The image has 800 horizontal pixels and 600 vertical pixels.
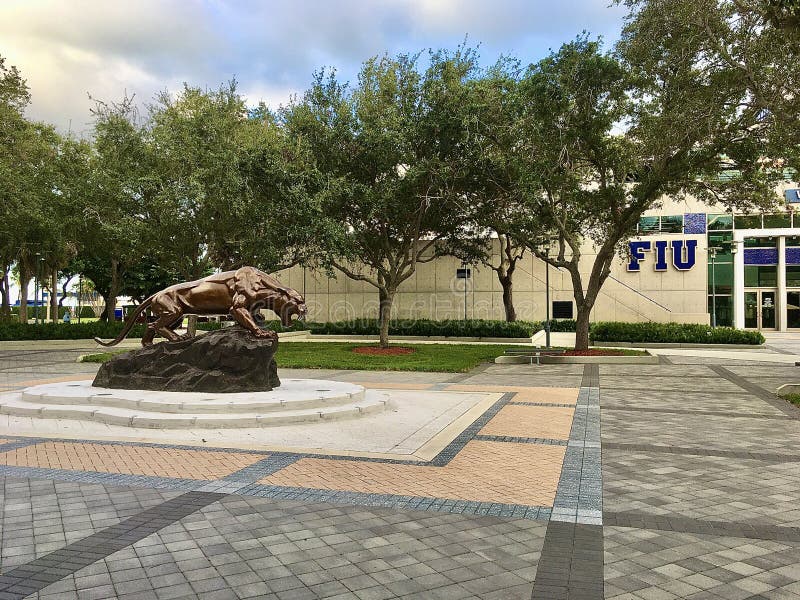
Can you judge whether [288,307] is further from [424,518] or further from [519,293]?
[519,293]

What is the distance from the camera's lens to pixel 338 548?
14.8ft

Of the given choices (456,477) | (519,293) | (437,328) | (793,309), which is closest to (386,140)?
(437,328)

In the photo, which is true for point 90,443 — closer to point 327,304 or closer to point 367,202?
point 367,202

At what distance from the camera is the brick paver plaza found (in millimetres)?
3938

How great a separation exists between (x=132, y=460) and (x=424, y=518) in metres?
3.97

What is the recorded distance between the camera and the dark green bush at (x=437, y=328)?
102 feet

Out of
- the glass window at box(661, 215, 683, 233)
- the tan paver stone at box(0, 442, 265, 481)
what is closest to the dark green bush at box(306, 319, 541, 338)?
the glass window at box(661, 215, 683, 233)

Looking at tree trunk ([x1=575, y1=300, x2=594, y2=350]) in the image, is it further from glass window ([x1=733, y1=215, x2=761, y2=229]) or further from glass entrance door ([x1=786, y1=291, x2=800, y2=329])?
glass entrance door ([x1=786, y1=291, x2=800, y2=329])

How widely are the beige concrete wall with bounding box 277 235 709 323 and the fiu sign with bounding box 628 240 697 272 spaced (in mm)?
287

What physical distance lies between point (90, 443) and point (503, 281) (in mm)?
28963

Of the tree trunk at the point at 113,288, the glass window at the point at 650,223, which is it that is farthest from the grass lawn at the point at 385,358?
the glass window at the point at 650,223

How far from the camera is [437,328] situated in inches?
1320

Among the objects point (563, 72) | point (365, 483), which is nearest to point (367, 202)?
point (563, 72)

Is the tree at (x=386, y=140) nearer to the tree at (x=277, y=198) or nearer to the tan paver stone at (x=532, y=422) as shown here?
the tree at (x=277, y=198)
